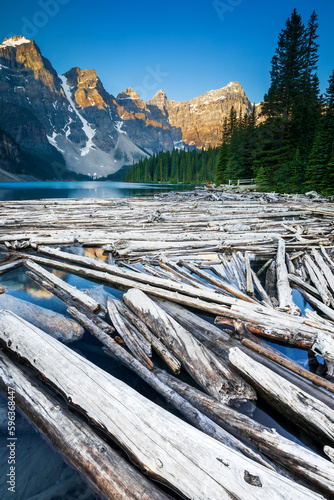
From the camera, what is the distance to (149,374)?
2980 millimetres

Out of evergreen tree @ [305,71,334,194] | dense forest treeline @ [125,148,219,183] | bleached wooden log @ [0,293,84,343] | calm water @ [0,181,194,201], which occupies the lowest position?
bleached wooden log @ [0,293,84,343]

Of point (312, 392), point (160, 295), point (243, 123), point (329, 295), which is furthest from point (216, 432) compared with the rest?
point (243, 123)

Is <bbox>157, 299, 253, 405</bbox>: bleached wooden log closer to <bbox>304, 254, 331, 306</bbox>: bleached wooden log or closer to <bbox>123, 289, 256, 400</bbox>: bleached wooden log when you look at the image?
<bbox>123, 289, 256, 400</bbox>: bleached wooden log

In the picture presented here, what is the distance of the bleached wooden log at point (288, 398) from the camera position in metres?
2.31

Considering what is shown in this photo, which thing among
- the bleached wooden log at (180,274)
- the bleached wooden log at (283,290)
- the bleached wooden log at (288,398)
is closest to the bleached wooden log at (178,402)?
the bleached wooden log at (288,398)

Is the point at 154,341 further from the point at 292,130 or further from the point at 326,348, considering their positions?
the point at 292,130

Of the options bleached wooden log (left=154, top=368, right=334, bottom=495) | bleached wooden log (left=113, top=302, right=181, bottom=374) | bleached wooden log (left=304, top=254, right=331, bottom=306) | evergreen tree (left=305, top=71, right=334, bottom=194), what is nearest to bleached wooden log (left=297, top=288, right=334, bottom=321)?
bleached wooden log (left=304, top=254, right=331, bottom=306)

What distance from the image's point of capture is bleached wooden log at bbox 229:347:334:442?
2.31 meters

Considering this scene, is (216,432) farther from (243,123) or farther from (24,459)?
(243,123)

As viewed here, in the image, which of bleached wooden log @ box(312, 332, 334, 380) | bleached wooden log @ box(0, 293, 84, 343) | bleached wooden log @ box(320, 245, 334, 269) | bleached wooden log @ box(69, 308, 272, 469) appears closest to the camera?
bleached wooden log @ box(69, 308, 272, 469)

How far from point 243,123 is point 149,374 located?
221ft

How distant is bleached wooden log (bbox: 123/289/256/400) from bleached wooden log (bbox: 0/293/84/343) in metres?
1.15

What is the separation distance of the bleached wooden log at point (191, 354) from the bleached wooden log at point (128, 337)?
0.37m

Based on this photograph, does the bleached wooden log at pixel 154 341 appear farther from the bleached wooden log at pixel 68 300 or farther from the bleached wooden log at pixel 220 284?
the bleached wooden log at pixel 220 284
